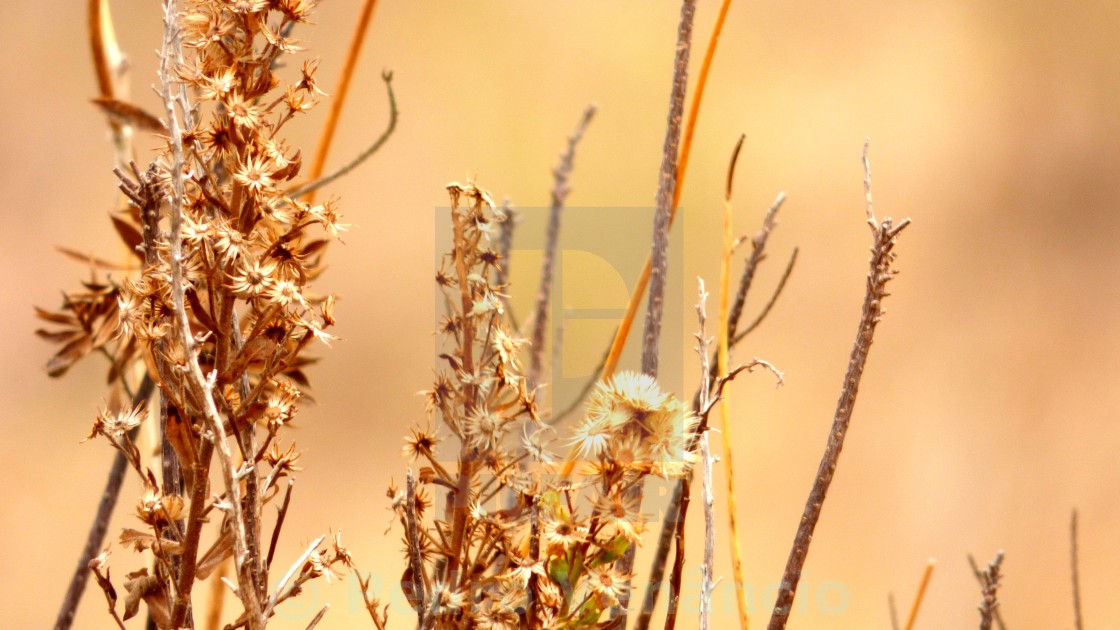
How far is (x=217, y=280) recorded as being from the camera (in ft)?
0.68

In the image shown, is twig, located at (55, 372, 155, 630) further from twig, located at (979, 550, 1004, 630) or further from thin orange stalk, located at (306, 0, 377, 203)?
twig, located at (979, 550, 1004, 630)

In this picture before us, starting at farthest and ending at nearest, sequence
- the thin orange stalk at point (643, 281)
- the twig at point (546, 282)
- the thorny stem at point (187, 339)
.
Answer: the twig at point (546, 282) < the thin orange stalk at point (643, 281) < the thorny stem at point (187, 339)

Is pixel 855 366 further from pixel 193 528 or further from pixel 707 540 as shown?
pixel 193 528

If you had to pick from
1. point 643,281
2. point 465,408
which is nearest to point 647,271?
point 643,281

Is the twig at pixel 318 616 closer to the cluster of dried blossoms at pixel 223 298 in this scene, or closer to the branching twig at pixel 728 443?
the cluster of dried blossoms at pixel 223 298

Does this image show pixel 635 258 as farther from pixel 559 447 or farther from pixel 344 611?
pixel 344 611

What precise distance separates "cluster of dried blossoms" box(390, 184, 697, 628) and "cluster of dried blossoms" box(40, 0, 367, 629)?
3 centimetres

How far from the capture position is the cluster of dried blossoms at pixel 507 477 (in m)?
0.21

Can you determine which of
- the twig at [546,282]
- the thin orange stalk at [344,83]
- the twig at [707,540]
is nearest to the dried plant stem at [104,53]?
the thin orange stalk at [344,83]

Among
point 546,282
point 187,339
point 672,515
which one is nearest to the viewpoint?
point 187,339

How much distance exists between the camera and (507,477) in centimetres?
23

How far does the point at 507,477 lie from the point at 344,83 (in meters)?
0.21

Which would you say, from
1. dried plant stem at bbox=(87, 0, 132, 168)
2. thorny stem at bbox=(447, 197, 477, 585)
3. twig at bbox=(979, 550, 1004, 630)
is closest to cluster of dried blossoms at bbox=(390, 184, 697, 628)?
thorny stem at bbox=(447, 197, 477, 585)

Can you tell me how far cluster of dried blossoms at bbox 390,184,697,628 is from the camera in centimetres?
21
